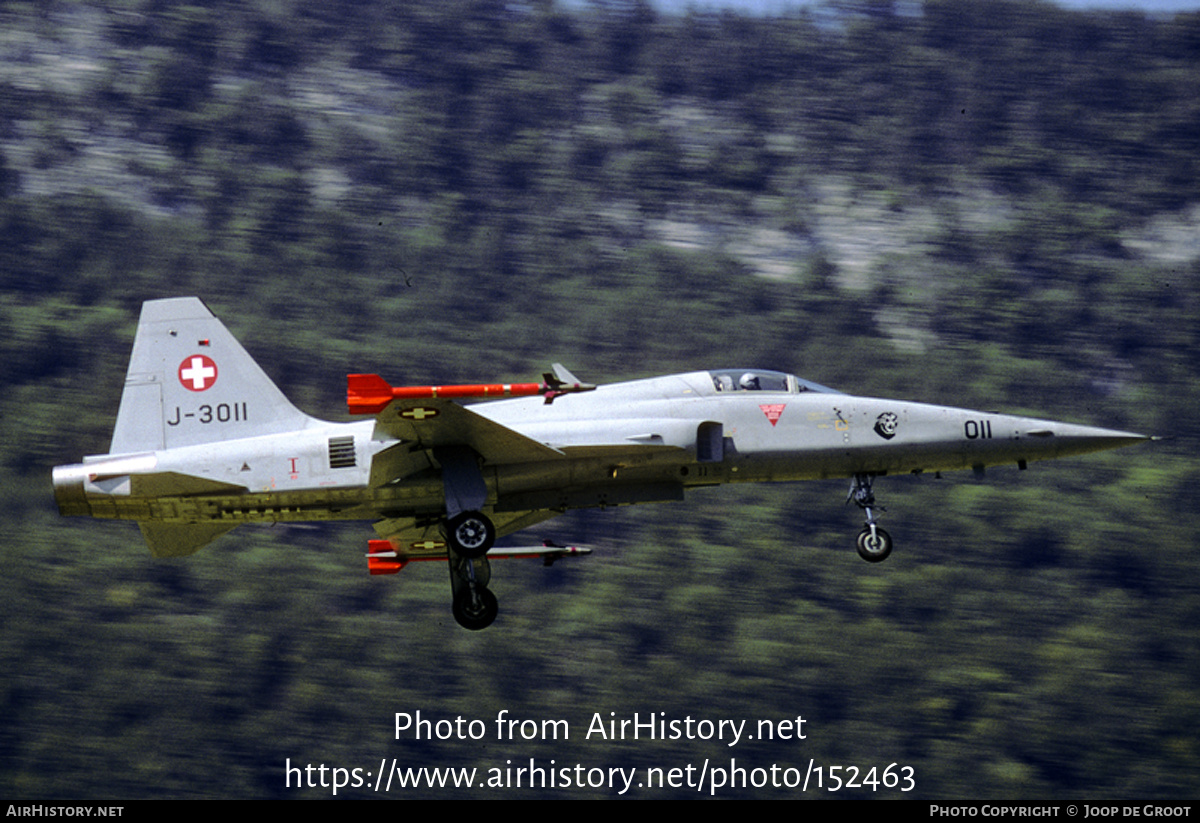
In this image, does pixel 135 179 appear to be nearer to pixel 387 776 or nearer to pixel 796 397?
pixel 387 776

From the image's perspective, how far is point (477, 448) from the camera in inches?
649

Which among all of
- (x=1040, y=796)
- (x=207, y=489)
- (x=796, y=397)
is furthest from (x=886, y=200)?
(x=207, y=489)

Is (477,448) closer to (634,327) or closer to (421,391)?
(421,391)

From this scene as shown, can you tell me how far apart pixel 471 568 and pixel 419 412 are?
268cm

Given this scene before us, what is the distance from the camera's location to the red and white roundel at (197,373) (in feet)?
55.8

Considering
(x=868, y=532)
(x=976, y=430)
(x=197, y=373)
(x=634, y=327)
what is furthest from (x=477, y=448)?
(x=634, y=327)

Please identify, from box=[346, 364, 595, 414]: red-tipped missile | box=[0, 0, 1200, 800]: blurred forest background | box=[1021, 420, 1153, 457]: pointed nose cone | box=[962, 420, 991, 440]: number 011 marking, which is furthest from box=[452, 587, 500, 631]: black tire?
box=[0, 0, 1200, 800]: blurred forest background

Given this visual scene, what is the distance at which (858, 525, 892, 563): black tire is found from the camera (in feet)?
56.6

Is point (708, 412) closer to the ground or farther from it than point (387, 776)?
farther from it

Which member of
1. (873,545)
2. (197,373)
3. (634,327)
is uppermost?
(634,327)

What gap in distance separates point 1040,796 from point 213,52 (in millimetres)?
47819

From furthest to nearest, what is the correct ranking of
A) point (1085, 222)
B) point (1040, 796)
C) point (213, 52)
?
point (213, 52)
point (1085, 222)
point (1040, 796)

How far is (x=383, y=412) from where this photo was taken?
49.3ft

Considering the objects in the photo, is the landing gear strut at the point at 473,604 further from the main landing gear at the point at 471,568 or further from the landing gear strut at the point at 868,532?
the landing gear strut at the point at 868,532
